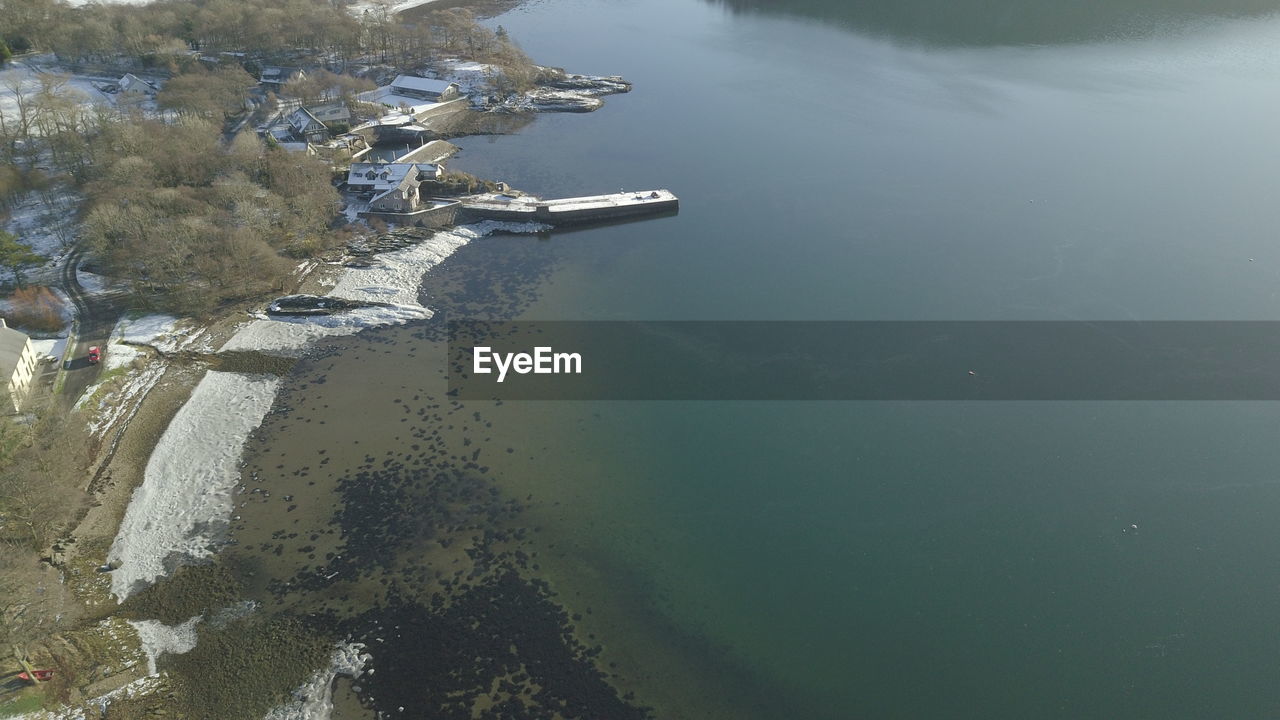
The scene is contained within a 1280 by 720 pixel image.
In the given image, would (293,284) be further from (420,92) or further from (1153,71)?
(1153,71)

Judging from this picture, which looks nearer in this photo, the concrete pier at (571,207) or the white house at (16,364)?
the white house at (16,364)

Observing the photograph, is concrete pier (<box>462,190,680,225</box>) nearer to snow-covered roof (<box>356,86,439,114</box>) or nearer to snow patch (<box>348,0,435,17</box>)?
snow-covered roof (<box>356,86,439,114</box>)

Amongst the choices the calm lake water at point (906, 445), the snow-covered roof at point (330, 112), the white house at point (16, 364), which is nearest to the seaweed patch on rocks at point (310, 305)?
the calm lake water at point (906, 445)

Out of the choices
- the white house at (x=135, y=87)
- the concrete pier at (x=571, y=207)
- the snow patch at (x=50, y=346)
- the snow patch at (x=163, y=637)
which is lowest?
the snow patch at (x=163, y=637)

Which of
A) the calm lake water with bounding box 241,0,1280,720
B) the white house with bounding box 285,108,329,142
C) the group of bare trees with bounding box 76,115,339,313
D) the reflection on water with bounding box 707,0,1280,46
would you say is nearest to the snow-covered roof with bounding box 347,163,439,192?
the group of bare trees with bounding box 76,115,339,313

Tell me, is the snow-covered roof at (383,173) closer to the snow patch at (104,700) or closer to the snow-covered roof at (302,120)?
the snow-covered roof at (302,120)

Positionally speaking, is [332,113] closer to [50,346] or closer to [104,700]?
[50,346]

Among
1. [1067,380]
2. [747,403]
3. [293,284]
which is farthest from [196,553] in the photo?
[1067,380]

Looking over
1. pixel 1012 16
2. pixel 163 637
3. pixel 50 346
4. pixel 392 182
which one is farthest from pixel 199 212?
pixel 1012 16
